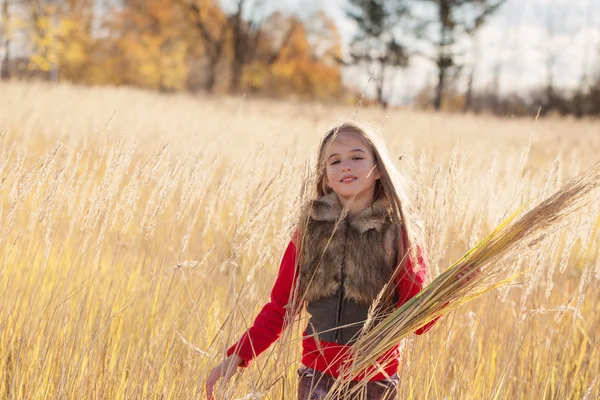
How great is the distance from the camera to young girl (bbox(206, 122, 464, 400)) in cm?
171

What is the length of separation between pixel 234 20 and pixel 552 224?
3016 centimetres

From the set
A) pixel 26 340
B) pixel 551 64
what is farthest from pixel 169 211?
pixel 551 64

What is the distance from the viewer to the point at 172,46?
2878cm

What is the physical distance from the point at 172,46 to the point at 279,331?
28.8 m

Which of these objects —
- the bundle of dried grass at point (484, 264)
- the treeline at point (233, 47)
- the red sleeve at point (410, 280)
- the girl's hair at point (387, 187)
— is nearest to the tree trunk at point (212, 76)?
the treeline at point (233, 47)

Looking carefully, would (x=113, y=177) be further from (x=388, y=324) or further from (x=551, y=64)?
(x=551, y=64)

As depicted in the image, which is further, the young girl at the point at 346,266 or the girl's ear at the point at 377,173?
the girl's ear at the point at 377,173

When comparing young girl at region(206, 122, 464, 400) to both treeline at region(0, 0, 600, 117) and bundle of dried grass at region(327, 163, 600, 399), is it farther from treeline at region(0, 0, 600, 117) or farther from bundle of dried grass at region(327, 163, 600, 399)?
treeline at region(0, 0, 600, 117)

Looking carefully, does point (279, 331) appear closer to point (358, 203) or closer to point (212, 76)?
point (358, 203)

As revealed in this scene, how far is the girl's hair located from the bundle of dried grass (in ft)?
0.89

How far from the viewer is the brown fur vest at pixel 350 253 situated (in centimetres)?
171

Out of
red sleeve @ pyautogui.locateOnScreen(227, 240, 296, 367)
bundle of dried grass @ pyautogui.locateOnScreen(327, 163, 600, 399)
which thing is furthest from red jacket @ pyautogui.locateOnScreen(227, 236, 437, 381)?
bundle of dried grass @ pyautogui.locateOnScreen(327, 163, 600, 399)

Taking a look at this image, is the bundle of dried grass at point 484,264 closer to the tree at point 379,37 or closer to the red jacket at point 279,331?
the red jacket at point 279,331

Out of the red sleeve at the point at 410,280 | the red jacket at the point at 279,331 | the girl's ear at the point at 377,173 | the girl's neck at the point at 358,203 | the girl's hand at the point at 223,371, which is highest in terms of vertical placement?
the girl's ear at the point at 377,173
